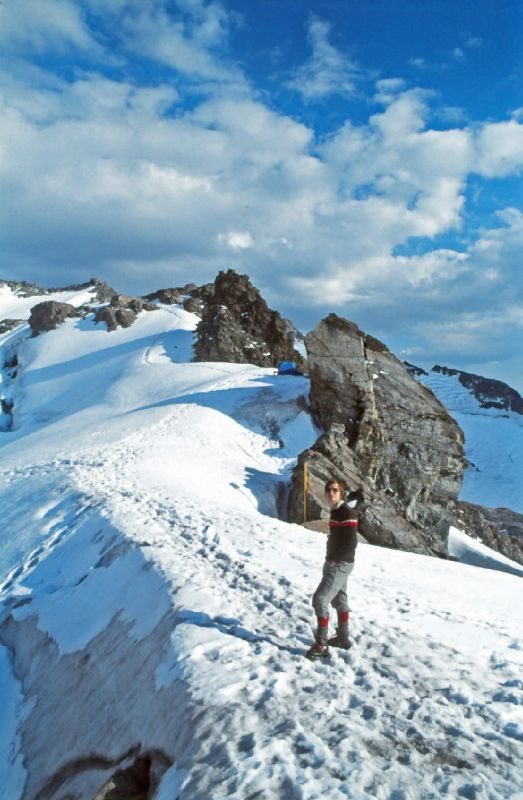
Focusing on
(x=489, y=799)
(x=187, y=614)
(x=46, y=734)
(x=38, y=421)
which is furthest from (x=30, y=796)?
(x=38, y=421)

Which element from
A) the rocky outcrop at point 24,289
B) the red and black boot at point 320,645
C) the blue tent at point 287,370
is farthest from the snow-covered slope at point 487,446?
the rocky outcrop at point 24,289

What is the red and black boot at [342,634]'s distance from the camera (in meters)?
7.22

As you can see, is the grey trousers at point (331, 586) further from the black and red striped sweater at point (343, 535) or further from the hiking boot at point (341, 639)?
the hiking boot at point (341, 639)

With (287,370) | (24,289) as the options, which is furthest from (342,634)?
(24,289)

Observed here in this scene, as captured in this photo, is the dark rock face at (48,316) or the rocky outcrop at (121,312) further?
the dark rock face at (48,316)

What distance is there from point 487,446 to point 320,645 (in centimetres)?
11940

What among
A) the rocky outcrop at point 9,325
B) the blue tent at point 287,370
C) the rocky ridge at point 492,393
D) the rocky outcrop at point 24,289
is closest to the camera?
the blue tent at point 287,370

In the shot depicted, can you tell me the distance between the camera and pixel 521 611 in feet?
35.8

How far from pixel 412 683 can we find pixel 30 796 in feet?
16.8

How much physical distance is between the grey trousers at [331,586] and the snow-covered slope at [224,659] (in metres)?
0.67

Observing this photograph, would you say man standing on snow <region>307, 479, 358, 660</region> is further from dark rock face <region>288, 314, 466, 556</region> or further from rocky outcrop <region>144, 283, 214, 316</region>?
rocky outcrop <region>144, 283, 214, 316</region>

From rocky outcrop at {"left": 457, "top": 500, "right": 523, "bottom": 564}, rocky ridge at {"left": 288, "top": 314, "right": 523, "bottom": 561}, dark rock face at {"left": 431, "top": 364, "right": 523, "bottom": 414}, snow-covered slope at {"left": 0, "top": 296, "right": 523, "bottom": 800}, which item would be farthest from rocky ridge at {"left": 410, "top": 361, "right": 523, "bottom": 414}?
snow-covered slope at {"left": 0, "top": 296, "right": 523, "bottom": 800}

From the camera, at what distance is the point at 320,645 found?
22.5 ft

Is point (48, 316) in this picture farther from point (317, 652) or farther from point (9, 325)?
point (317, 652)
